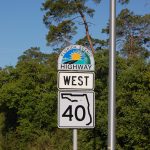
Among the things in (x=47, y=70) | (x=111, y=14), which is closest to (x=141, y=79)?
(x=111, y=14)

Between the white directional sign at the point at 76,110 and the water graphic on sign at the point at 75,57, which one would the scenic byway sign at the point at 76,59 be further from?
the white directional sign at the point at 76,110

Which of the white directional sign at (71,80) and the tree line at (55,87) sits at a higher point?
the tree line at (55,87)

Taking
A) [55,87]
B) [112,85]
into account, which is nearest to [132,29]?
[55,87]

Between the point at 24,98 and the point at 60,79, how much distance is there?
36240 millimetres

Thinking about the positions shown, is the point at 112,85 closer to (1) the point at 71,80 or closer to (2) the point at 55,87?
(1) the point at 71,80

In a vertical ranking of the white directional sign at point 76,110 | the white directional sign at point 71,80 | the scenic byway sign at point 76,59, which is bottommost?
the white directional sign at point 76,110

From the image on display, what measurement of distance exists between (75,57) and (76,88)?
498 millimetres

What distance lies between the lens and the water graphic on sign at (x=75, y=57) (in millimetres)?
8663

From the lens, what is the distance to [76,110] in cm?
850

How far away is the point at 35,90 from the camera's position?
147 feet

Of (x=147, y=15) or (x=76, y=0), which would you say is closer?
(x=76, y=0)

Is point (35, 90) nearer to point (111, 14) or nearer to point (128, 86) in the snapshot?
point (128, 86)

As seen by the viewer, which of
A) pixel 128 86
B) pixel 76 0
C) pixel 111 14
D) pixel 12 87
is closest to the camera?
pixel 111 14

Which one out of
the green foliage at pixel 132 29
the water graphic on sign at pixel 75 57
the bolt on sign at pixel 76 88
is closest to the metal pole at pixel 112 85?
the bolt on sign at pixel 76 88
